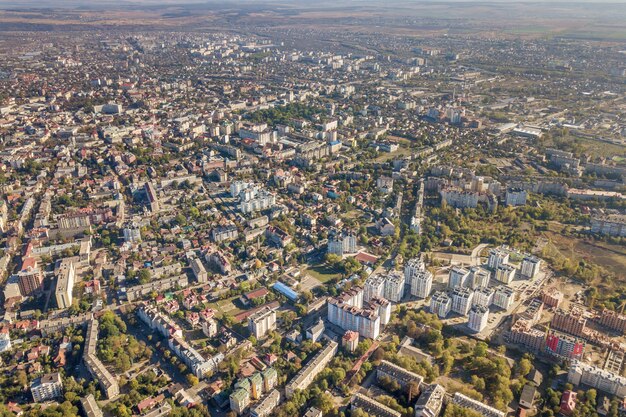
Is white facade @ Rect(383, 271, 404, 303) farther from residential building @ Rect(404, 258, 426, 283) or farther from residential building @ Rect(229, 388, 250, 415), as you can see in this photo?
residential building @ Rect(229, 388, 250, 415)

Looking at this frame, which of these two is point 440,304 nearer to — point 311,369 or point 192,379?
point 311,369

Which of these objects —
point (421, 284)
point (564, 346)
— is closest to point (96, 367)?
point (421, 284)

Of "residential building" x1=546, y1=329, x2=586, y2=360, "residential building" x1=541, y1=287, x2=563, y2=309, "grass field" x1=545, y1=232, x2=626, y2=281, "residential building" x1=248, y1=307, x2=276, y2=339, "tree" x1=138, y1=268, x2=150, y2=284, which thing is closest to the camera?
"residential building" x1=546, y1=329, x2=586, y2=360

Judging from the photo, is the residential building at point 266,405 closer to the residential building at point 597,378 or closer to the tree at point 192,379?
the tree at point 192,379

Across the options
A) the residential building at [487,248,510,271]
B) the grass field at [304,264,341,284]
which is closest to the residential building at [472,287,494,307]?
the residential building at [487,248,510,271]

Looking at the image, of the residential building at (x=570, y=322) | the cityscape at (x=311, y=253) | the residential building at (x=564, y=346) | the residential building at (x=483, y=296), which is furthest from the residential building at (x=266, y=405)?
the residential building at (x=570, y=322)

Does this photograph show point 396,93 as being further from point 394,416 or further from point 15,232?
point 394,416

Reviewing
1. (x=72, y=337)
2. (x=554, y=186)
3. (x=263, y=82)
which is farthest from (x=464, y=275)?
(x=263, y=82)
